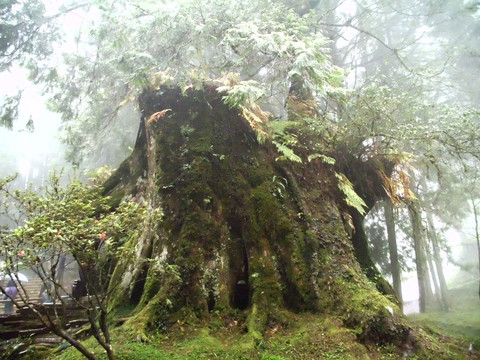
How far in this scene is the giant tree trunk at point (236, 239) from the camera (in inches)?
203

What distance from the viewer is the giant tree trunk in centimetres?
516

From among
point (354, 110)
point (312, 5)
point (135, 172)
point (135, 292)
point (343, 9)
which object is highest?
point (343, 9)

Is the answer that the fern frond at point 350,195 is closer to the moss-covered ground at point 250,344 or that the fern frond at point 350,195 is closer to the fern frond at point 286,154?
the fern frond at point 286,154

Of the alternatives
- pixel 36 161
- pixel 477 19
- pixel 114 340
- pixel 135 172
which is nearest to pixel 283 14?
Result: pixel 135 172

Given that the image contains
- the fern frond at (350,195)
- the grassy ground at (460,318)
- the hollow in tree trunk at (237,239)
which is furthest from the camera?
the grassy ground at (460,318)

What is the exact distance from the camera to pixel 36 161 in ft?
135

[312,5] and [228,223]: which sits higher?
[312,5]

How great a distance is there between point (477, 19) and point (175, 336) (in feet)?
76.6

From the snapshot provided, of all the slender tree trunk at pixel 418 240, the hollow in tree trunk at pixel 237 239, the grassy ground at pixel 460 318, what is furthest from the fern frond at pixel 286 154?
the grassy ground at pixel 460 318

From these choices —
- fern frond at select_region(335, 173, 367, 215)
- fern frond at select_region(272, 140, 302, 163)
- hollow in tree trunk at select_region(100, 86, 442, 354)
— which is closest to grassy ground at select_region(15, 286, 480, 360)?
hollow in tree trunk at select_region(100, 86, 442, 354)

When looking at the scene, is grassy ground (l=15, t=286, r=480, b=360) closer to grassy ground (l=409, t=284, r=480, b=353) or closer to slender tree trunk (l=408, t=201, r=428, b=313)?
grassy ground (l=409, t=284, r=480, b=353)

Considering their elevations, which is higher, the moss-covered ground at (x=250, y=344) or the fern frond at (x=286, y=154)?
the fern frond at (x=286, y=154)

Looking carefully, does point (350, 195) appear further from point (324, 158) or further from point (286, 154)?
point (286, 154)

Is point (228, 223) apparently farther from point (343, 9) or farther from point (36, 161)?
point (36, 161)
